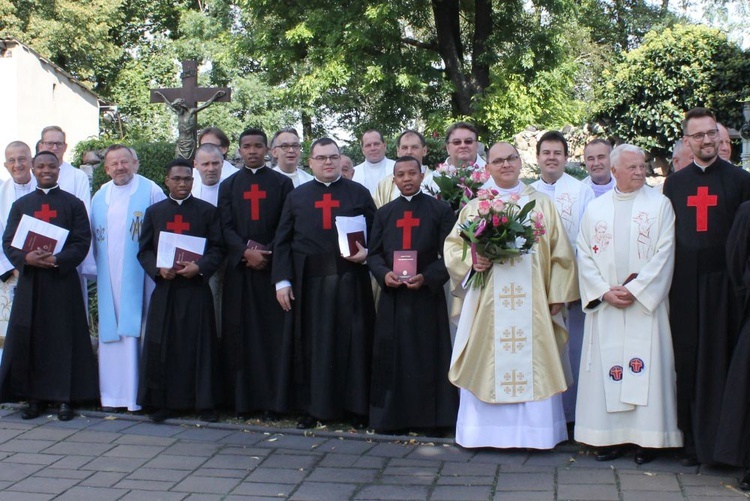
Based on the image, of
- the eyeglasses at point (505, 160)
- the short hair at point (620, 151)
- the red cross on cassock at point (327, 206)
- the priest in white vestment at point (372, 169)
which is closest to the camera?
the short hair at point (620, 151)

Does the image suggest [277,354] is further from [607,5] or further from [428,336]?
[607,5]

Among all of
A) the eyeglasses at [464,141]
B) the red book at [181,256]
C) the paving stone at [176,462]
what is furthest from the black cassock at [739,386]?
the red book at [181,256]

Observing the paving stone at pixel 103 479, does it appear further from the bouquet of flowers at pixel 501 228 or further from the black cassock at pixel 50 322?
the bouquet of flowers at pixel 501 228

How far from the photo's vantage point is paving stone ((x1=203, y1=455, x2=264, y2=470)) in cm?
585

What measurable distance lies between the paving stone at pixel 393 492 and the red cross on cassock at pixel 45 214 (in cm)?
370

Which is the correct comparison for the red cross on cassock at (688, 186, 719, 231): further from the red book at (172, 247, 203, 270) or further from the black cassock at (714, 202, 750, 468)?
the red book at (172, 247, 203, 270)

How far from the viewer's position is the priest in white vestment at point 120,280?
7438 mm

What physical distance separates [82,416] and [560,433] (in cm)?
387

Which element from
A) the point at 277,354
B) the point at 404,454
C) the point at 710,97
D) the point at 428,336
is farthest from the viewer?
the point at 710,97

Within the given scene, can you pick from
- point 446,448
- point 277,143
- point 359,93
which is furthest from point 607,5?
point 446,448

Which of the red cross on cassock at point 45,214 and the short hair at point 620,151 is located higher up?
the short hair at point 620,151

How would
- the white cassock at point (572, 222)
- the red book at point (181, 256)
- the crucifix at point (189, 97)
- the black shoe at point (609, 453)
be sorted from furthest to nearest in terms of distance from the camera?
1. the crucifix at point (189, 97)
2. the red book at point (181, 256)
3. the white cassock at point (572, 222)
4. the black shoe at point (609, 453)

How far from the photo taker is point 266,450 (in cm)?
623

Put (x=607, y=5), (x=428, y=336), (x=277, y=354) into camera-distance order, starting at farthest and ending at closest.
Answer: (x=607, y=5), (x=277, y=354), (x=428, y=336)
